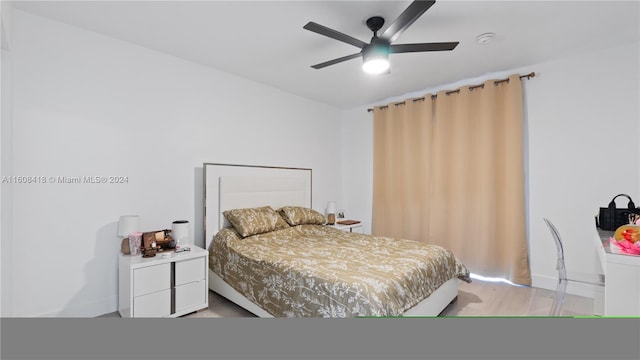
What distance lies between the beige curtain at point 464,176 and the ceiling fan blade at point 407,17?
1940mm

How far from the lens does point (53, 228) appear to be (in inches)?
85.9

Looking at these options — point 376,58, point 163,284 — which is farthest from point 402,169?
point 163,284

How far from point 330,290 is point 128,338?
5.18 ft

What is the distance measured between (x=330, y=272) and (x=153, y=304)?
1.43 m

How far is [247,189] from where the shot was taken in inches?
130

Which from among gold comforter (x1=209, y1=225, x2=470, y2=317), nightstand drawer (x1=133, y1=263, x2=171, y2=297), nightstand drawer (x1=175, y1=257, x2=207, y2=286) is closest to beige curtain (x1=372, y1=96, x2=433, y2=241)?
gold comforter (x1=209, y1=225, x2=470, y2=317)

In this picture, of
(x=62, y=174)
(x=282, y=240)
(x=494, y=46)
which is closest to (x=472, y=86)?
(x=494, y=46)

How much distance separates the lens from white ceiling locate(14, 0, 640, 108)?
6.70ft

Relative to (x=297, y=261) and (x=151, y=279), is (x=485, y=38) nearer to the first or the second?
(x=297, y=261)

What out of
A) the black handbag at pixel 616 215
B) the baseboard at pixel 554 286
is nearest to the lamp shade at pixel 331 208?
the baseboard at pixel 554 286

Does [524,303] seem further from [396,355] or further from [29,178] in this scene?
[29,178]

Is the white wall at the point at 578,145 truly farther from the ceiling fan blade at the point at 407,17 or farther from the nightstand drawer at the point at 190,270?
the nightstand drawer at the point at 190,270

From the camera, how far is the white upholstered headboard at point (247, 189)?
117 inches

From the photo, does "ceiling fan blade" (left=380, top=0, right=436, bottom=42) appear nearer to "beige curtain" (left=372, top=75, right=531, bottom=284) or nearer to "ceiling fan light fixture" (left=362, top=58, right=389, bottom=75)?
"ceiling fan light fixture" (left=362, top=58, right=389, bottom=75)
